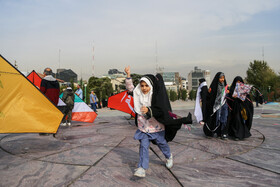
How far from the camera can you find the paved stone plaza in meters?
2.88

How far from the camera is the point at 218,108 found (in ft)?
18.4

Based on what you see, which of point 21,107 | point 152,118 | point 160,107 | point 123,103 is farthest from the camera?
point 123,103

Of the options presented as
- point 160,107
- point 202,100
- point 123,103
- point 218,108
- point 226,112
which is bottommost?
point 123,103

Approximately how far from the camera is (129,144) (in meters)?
5.03

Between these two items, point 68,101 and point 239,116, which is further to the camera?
point 68,101

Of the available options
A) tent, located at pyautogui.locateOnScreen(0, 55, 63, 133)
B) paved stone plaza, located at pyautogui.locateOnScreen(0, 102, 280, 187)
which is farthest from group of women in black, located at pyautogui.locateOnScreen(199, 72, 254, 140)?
tent, located at pyautogui.locateOnScreen(0, 55, 63, 133)

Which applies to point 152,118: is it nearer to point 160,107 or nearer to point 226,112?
point 160,107

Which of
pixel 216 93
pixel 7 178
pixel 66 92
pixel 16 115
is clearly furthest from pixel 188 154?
pixel 66 92

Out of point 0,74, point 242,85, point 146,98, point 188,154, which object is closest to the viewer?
point 146,98

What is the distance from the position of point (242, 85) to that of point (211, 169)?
2.98 metres

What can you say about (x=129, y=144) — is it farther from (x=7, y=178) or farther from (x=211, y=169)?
(x=7, y=178)

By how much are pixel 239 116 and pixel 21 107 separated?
Result: 4988 millimetres

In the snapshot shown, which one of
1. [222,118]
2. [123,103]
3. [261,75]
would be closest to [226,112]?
[222,118]

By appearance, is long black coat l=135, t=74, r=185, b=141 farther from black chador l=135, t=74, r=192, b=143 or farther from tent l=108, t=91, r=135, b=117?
tent l=108, t=91, r=135, b=117
